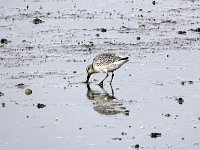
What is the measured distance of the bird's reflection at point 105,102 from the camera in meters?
19.4

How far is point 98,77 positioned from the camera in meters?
24.5

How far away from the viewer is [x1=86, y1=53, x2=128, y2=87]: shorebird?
2300cm

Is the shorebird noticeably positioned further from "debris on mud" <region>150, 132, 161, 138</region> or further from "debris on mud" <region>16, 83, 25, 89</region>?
"debris on mud" <region>150, 132, 161, 138</region>

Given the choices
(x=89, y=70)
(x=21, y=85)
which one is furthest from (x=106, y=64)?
(x=21, y=85)

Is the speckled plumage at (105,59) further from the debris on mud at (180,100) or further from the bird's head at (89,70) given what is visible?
the debris on mud at (180,100)

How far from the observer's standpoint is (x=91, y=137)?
1703cm

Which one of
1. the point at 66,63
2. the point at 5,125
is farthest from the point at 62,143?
the point at 66,63

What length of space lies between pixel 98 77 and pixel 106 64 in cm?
142

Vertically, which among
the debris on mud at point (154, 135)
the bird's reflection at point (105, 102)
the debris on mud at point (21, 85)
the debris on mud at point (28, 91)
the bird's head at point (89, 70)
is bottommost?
the debris on mud at point (154, 135)

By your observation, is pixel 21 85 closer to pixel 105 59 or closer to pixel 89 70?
pixel 89 70

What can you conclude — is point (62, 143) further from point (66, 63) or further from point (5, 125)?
point (66, 63)

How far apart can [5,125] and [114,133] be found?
247 cm

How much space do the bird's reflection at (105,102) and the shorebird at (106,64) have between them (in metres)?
0.99

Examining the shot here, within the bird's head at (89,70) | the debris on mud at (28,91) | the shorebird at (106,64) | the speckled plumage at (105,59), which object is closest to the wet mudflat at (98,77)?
the debris on mud at (28,91)
